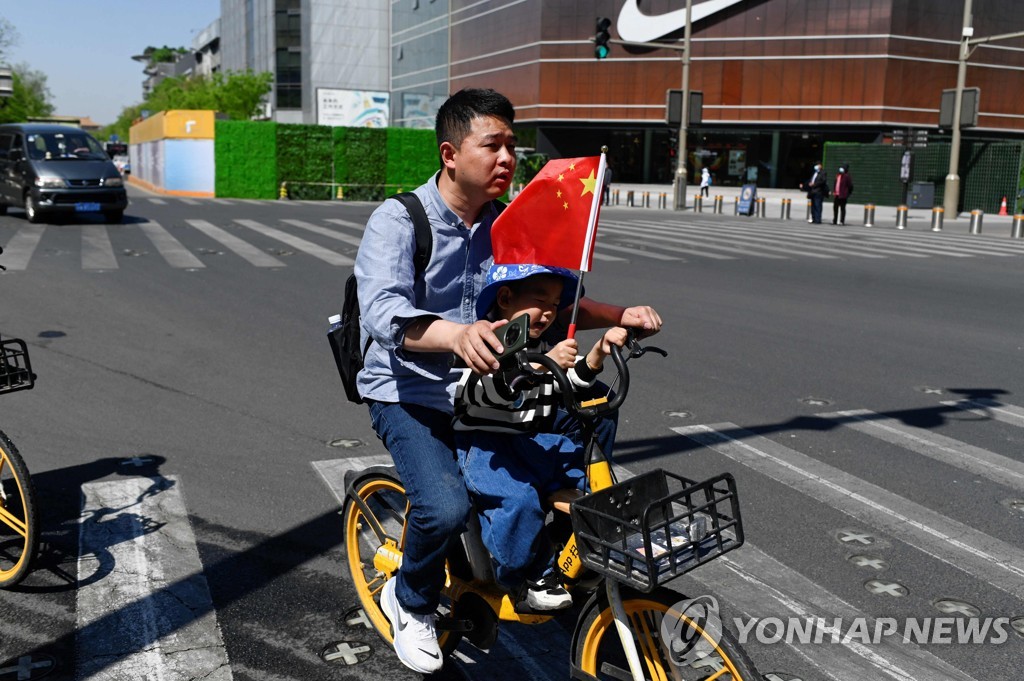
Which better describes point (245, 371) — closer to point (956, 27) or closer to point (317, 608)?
point (317, 608)

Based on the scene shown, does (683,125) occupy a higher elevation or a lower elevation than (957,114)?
lower

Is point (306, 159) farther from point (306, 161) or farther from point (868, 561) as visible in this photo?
point (868, 561)

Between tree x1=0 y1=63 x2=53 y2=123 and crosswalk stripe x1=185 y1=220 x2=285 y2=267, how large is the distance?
4808 cm

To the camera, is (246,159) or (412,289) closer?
(412,289)

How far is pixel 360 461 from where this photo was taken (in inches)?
212

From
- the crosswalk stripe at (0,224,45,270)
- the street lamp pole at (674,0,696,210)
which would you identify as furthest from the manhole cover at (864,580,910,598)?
the street lamp pole at (674,0,696,210)

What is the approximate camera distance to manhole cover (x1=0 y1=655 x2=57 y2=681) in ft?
10.2

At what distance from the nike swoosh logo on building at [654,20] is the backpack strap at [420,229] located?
51.6 meters

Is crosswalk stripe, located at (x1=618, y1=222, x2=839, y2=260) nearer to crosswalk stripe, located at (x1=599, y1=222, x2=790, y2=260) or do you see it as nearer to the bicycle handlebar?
crosswalk stripe, located at (x1=599, y1=222, x2=790, y2=260)

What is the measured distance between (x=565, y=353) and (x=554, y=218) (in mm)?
428

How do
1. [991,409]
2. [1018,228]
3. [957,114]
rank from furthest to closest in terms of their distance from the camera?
[957,114], [1018,228], [991,409]

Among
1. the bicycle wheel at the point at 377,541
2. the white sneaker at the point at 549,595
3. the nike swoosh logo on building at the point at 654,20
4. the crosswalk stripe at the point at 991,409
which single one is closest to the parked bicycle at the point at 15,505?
the bicycle wheel at the point at 377,541

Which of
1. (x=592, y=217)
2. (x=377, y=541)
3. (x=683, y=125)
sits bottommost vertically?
(x=377, y=541)

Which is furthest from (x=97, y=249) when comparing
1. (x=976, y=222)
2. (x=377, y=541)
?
(x=976, y=222)
